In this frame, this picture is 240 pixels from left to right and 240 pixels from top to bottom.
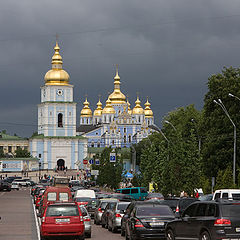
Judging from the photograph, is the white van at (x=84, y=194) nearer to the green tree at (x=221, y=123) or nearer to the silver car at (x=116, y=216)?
the silver car at (x=116, y=216)

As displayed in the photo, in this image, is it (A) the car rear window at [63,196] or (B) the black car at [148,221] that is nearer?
(B) the black car at [148,221]

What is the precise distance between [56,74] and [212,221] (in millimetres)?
142976

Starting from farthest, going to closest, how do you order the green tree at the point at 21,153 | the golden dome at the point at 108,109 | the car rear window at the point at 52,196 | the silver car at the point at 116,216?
1. the golden dome at the point at 108,109
2. the green tree at the point at 21,153
3. the car rear window at the point at 52,196
4. the silver car at the point at 116,216

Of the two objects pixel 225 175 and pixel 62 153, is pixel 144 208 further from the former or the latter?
pixel 62 153

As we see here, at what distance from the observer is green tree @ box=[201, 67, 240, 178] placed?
192 ft

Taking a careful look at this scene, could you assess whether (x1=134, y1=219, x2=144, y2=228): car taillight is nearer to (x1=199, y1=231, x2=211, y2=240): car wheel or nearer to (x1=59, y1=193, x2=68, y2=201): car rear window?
(x1=199, y1=231, x2=211, y2=240): car wheel

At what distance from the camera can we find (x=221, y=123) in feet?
196

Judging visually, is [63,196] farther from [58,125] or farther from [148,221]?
[58,125]

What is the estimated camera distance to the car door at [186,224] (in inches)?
753

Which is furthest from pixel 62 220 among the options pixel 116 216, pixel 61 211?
pixel 116 216

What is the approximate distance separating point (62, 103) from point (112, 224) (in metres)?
131

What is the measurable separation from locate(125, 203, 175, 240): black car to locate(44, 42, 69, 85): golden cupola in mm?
136924

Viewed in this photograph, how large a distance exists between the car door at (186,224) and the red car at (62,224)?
3.92m

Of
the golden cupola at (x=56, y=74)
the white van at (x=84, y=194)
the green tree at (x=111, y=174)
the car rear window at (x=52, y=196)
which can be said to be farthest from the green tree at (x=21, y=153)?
the car rear window at (x=52, y=196)
